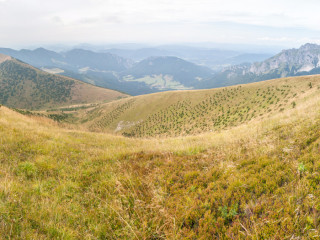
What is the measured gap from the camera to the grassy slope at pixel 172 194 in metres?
3.55

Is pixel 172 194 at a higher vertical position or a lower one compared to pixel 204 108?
lower

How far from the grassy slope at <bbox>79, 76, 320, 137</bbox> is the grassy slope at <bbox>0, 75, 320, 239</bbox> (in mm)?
25440

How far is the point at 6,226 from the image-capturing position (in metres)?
3.45

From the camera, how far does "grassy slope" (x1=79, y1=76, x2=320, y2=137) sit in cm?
3275

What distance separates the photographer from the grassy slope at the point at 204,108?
32.8m

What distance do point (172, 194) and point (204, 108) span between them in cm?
4876

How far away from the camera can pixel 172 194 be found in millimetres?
5148

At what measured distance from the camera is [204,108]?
5166cm

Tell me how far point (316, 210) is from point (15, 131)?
13.4 metres

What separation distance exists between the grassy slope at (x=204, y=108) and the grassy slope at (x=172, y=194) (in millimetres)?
25440

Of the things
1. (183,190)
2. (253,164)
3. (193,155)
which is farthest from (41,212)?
(253,164)

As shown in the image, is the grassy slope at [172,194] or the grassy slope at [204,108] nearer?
the grassy slope at [172,194]

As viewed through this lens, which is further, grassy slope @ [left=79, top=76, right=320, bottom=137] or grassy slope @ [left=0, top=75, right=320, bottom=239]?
grassy slope @ [left=79, top=76, right=320, bottom=137]

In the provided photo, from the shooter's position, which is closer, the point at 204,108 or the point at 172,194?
the point at 172,194
